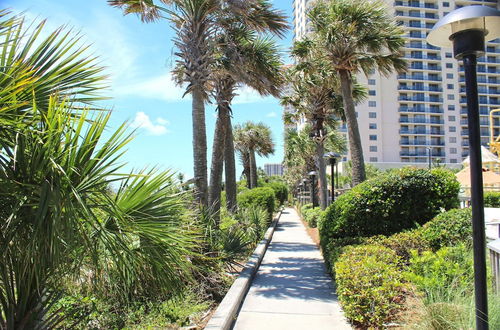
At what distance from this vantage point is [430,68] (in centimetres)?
8456

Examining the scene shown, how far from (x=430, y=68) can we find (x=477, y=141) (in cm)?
9257

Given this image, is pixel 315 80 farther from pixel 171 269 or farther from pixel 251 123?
pixel 251 123

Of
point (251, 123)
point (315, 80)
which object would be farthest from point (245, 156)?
point (315, 80)

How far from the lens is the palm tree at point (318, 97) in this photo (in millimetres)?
15852

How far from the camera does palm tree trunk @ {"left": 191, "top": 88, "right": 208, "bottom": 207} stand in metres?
8.66

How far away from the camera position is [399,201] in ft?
26.4

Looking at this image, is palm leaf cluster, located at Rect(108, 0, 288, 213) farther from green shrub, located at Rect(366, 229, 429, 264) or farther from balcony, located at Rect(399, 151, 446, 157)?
balcony, located at Rect(399, 151, 446, 157)

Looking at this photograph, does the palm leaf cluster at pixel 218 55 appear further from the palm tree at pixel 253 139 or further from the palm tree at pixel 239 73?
the palm tree at pixel 253 139

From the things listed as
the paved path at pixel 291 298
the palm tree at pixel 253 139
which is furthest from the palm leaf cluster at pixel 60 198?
the palm tree at pixel 253 139

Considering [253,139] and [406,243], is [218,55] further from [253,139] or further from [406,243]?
[253,139]

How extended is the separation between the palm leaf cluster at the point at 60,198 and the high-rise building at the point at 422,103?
80.0 meters

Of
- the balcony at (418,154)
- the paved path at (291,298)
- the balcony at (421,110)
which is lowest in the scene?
the paved path at (291,298)

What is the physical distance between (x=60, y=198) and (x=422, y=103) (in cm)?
9103

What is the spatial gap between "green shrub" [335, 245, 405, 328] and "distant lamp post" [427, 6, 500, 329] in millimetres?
1392
